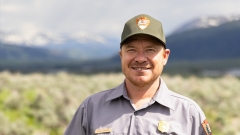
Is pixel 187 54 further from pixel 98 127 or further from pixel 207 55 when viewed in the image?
pixel 98 127

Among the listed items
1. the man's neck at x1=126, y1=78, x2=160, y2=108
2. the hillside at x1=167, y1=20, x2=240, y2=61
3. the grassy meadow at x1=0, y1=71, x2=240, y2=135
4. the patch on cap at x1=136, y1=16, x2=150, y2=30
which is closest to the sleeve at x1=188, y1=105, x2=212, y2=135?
the man's neck at x1=126, y1=78, x2=160, y2=108

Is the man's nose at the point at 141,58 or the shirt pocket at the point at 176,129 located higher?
→ the man's nose at the point at 141,58

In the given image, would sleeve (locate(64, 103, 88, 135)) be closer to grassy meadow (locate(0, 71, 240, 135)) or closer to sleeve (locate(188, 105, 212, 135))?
sleeve (locate(188, 105, 212, 135))

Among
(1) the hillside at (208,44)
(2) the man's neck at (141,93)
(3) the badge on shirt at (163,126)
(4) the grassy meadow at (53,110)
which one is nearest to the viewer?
(3) the badge on shirt at (163,126)

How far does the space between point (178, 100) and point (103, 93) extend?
2.03 feet

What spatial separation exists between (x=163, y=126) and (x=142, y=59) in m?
0.54

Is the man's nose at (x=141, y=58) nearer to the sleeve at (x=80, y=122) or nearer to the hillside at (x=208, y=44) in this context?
the sleeve at (x=80, y=122)

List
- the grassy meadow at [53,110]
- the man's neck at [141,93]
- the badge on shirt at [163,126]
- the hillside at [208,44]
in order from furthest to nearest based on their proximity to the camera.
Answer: the hillside at [208,44] → the grassy meadow at [53,110] → the man's neck at [141,93] → the badge on shirt at [163,126]

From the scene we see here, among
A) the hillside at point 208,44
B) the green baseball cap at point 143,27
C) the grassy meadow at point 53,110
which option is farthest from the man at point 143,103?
the hillside at point 208,44

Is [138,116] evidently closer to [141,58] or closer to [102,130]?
[102,130]

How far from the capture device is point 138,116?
11.5 ft

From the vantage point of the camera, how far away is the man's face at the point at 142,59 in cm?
355

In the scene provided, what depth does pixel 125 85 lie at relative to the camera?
12.3 feet

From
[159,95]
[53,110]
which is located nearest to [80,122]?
[159,95]
